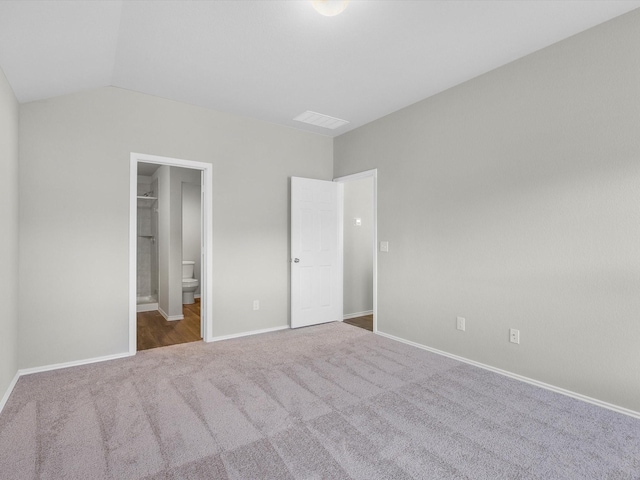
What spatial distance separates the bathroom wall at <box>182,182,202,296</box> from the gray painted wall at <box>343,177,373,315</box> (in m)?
3.41

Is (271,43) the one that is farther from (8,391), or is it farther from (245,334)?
(8,391)

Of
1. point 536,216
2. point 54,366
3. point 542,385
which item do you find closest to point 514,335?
point 542,385

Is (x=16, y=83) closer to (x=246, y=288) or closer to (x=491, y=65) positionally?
(x=246, y=288)

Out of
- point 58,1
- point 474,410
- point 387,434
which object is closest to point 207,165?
point 58,1

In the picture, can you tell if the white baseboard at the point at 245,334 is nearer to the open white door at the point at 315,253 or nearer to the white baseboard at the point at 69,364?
the open white door at the point at 315,253

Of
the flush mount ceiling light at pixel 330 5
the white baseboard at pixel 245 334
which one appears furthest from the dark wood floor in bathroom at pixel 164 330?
the flush mount ceiling light at pixel 330 5

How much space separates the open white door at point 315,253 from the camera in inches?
179

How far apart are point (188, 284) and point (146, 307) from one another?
30.8 inches

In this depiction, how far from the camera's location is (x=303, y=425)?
2145 millimetres

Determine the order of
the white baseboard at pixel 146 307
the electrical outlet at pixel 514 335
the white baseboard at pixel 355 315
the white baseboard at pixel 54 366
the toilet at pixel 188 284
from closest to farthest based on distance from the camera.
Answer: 1. the white baseboard at pixel 54 366
2. the electrical outlet at pixel 514 335
3. the white baseboard at pixel 355 315
4. the white baseboard at pixel 146 307
5. the toilet at pixel 188 284

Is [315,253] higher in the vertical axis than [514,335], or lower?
higher

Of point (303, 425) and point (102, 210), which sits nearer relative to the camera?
point (303, 425)

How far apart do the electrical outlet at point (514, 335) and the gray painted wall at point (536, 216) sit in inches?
1.6

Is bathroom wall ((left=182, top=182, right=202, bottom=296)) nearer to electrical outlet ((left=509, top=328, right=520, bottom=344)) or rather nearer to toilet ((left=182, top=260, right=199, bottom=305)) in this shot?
toilet ((left=182, top=260, right=199, bottom=305))
